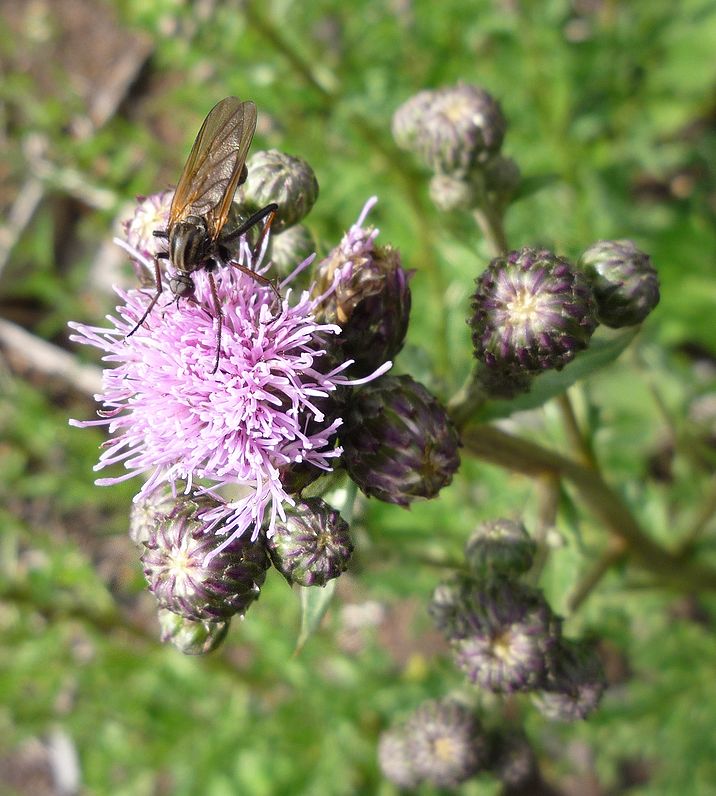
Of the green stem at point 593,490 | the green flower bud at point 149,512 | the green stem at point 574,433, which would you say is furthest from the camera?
the green stem at point 574,433

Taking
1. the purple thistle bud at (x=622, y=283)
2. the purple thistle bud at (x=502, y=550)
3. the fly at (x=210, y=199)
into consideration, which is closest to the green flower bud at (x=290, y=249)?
the fly at (x=210, y=199)

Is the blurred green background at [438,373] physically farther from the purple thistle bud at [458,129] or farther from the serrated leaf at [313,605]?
the serrated leaf at [313,605]

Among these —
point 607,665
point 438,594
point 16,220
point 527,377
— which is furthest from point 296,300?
point 16,220

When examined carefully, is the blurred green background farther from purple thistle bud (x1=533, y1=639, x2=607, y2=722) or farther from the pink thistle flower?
the pink thistle flower

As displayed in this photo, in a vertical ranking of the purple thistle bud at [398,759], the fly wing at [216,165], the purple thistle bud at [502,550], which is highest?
the fly wing at [216,165]

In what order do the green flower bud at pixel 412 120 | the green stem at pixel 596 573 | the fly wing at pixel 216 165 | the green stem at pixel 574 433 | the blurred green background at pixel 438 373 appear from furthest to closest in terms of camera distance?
the blurred green background at pixel 438 373, the green flower bud at pixel 412 120, the green stem at pixel 596 573, the green stem at pixel 574 433, the fly wing at pixel 216 165

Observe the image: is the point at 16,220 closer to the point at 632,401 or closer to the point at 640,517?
the point at 632,401

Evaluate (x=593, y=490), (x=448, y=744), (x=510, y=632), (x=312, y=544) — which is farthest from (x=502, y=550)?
(x=448, y=744)
